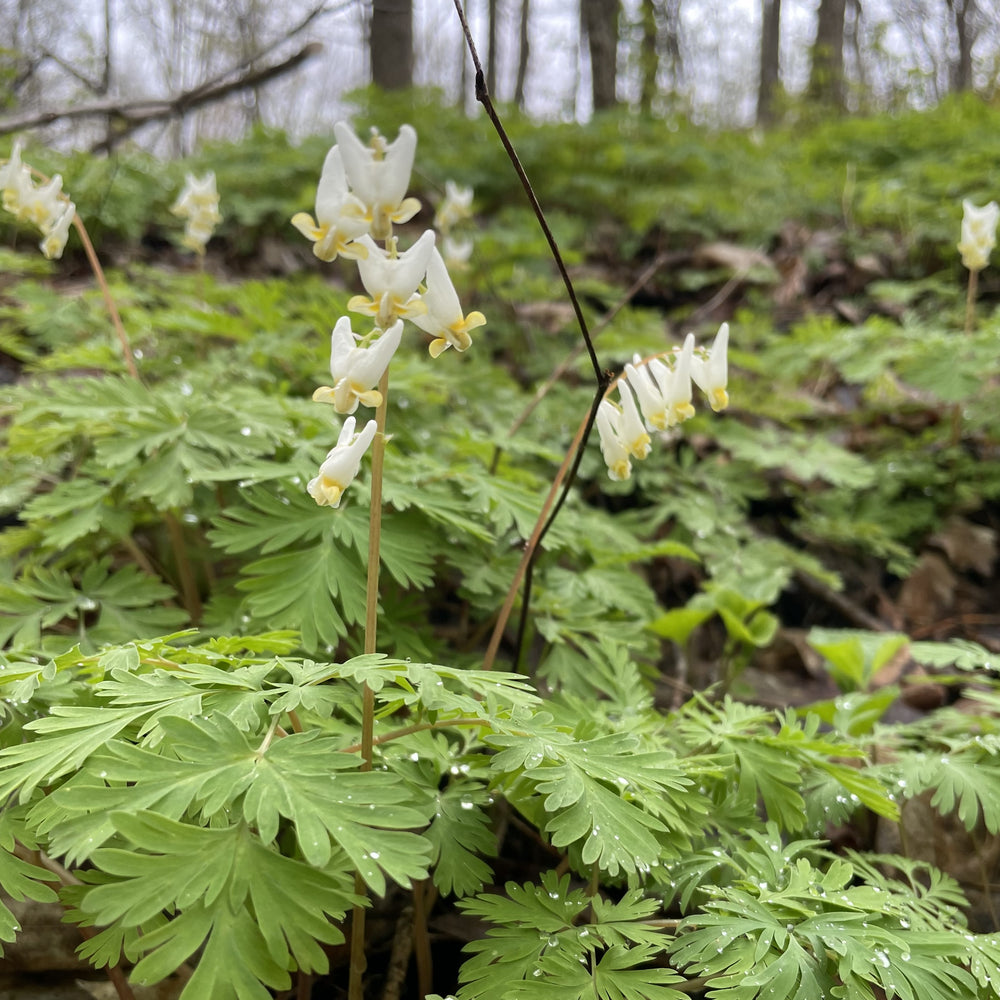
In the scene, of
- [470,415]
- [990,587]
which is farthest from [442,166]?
[990,587]

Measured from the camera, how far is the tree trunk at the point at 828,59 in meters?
11.6

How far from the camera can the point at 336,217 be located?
140 centimetres

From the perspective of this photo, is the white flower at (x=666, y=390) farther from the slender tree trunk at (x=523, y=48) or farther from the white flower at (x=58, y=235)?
the slender tree trunk at (x=523, y=48)

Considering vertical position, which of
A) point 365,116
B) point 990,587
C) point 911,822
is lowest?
point 911,822

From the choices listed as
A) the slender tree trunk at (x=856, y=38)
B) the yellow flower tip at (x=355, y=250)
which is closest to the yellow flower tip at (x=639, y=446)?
the yellow flower tip at (x=355, y=250)

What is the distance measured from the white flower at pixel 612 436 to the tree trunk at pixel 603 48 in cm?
880

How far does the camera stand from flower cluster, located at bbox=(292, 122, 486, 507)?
4.46 feet

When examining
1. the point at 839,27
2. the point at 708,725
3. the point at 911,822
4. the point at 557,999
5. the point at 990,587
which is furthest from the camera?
the point at 839,27

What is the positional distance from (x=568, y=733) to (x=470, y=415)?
2.30 metres

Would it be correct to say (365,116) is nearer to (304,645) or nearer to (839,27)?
(304,645)

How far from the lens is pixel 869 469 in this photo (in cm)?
374

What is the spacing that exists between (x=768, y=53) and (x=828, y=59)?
4.10 meters

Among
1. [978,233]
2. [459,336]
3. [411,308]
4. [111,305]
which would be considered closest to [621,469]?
[459,336]

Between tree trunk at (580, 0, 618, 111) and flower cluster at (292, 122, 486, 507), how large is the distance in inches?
357
